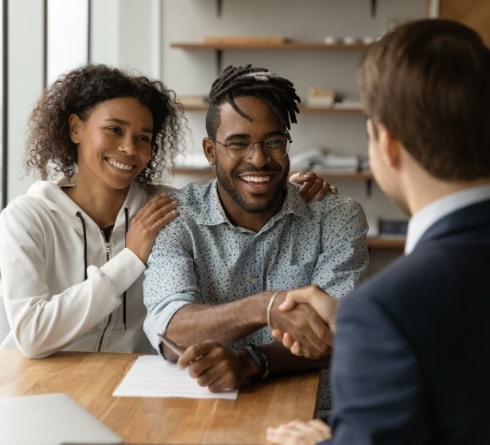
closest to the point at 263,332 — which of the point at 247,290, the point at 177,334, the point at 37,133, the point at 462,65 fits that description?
the point at 247,290

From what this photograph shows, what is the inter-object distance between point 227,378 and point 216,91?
84 centimetres

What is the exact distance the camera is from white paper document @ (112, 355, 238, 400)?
5.62ft

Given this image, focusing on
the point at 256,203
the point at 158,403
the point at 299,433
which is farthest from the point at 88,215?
the point at 299,433

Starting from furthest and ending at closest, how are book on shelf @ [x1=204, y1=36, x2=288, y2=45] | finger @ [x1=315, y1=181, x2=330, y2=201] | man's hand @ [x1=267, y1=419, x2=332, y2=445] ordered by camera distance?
book on shelf @ [x1=204, y1=36, x2=288, y2=45]
finger @ [x1=315, y1=181, x2=330, y2=201]
man's hand @ [x1=267, y1=419, x2=332, y2=445]

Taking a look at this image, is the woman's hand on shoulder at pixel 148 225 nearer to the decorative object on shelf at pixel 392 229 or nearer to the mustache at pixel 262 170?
the mustache at pixel 262 170

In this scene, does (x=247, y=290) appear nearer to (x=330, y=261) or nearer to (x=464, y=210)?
(x=330, y=261)

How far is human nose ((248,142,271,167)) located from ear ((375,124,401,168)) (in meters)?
1.01

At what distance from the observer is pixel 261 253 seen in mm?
2174

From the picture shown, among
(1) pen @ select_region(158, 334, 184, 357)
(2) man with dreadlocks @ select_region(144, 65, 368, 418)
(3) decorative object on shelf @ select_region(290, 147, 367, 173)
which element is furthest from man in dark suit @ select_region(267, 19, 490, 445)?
(3) decorative object on shelf @ select_region(290, 147, 367, 173)

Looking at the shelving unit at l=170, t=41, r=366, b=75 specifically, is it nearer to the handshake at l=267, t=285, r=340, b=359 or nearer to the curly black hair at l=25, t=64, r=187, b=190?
the curly black hair at l=25, t=64, r=187, b=190

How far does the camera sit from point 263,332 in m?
2.11

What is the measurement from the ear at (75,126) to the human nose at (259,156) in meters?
0.62

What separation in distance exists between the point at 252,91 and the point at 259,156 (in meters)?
0.18

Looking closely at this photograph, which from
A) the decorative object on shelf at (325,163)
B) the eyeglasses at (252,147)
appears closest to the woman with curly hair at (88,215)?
the eyeglasses at (252,147)
